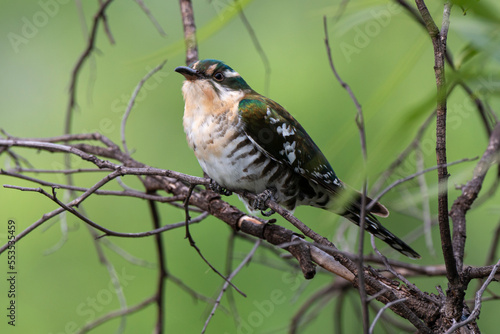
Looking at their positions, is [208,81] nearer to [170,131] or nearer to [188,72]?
[188,72]

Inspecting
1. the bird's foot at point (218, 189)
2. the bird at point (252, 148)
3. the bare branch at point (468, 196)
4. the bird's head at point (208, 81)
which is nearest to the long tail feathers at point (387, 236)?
the bird at point (252, 148)

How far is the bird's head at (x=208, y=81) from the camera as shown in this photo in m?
2.31

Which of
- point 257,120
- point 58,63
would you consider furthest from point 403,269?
point 58,63

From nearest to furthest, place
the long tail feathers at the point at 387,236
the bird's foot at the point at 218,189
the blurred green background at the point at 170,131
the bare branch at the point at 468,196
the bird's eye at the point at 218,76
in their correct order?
1. the bare branch at the point at 468,196
2. the long tail feathers at the point at 387,236
3. the bird's foot at the point at 218,189
4. the bird's eye at the point at 218,76
5. the blurred green background at the point at 170,131

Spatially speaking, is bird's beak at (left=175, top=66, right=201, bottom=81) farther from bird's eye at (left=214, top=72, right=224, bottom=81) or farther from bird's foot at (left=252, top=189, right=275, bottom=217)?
bird's foot at (left=252, top=189, right=275, bottom=217)

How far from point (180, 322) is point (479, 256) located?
6.13ft

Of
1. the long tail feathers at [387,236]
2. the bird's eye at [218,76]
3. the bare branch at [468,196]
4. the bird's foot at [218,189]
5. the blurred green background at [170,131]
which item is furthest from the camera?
the blurred green background at [170,131]

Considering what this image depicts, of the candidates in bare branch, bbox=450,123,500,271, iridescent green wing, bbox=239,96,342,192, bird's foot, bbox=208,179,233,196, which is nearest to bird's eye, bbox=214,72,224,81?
iridescent green wing, bbox=239,96,342,192

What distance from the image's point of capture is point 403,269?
2154 millimetres

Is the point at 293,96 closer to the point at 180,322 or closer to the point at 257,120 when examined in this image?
the point at 257,120

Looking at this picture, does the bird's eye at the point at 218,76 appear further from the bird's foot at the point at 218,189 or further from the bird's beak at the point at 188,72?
the bird's foot at the point at 218,189

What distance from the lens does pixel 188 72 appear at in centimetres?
229

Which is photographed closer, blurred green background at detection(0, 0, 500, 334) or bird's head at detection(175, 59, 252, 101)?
bird's head at detection(175, 59, 252, 101)

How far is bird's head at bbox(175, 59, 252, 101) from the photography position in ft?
7.59
